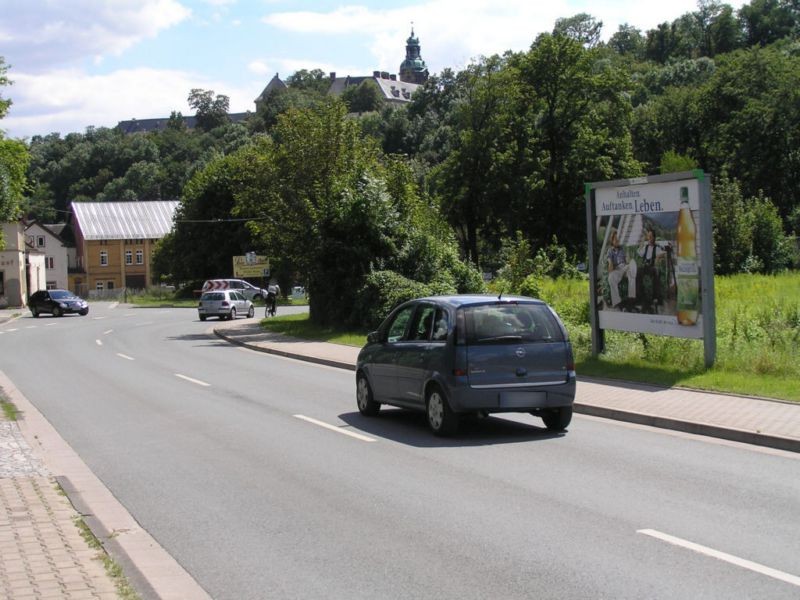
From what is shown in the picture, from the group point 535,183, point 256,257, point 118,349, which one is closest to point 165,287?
point 256,257

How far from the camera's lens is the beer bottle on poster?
15.3 m

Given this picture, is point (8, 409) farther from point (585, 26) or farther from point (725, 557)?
point (585, 26)

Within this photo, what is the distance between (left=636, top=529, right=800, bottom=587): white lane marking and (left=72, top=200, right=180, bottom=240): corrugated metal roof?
104501mm

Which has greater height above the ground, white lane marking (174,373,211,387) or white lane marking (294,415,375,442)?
white lane marking (294,415,375,442)

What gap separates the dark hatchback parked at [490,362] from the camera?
11141 millimetres

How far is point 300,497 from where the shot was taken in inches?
328

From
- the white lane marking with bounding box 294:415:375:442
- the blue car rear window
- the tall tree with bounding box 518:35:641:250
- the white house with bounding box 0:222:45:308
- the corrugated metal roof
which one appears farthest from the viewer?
the corrugated metal roof

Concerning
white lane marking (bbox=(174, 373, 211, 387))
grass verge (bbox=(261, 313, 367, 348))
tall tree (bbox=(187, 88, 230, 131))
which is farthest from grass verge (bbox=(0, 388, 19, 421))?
tall tree (bbox=(187, 88, 230, 131))

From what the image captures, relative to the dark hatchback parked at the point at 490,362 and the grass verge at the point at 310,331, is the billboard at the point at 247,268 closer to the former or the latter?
the grass verge at the point at 310,331

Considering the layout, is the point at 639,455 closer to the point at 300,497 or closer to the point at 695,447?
the point at 695,447

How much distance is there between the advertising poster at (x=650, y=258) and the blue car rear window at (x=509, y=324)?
476 centimetres

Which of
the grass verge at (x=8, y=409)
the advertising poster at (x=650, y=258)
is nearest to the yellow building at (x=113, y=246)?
the grass verge at (x=8, y=409)

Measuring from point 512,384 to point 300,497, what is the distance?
366 centimetres

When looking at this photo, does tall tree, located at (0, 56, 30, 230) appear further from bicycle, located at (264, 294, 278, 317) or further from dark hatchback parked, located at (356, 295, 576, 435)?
dark hatchback parked, located at (356, 295, 576, 435)
